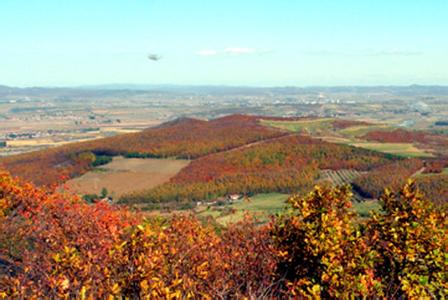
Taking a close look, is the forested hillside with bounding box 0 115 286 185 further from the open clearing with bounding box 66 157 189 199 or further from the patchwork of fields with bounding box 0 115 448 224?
the open clearing with bounding box 66 157 189 199

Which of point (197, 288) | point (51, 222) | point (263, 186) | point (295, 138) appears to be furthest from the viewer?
point (295, 138)

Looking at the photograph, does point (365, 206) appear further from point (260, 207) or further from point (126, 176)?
point (126, 176)

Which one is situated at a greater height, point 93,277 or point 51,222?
point 93,277

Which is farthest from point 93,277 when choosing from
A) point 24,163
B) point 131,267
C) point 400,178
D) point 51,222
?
point 24,163

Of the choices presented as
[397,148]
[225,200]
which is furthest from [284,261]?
[397,148]

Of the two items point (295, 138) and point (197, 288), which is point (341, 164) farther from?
point (197, 288)

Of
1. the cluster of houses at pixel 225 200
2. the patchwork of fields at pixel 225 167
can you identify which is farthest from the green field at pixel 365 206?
the cluster of houses at pixel 225 200
